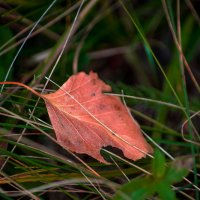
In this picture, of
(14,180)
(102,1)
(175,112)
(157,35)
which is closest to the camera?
(14,180)

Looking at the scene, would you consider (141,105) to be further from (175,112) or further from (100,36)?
(100,36)

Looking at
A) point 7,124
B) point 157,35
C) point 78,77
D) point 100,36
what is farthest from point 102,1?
point 7,124

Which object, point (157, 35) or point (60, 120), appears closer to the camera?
point (60, 120)

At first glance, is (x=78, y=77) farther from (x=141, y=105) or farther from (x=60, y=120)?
(x=141, y=105)

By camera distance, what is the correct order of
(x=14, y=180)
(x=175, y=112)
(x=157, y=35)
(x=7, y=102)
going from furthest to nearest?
(x=157, y=35) → (x=175, y=112) → (x=7, y=102) → (x=14, y=180)

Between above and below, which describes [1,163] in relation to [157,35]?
below

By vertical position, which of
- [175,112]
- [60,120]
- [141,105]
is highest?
[60,120]
